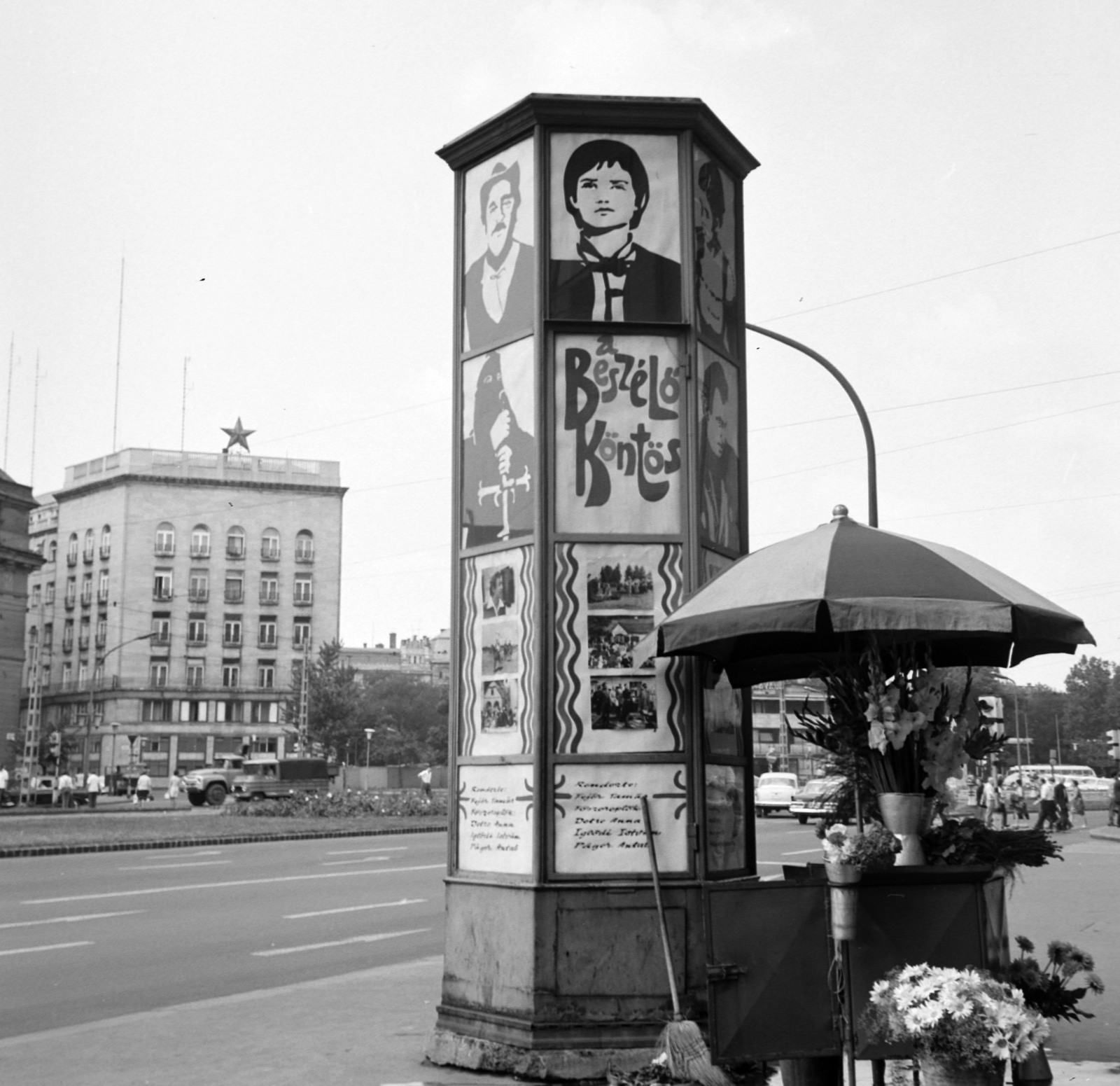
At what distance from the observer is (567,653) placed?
294 inches

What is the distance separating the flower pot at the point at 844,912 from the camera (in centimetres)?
572

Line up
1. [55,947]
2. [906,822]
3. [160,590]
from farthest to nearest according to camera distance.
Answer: [160,590]
[55,947]
[906,822]

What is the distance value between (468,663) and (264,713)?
9977 centimetres

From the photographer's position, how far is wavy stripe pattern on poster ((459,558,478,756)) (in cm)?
788

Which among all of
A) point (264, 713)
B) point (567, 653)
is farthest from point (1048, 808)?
point (264, 713)

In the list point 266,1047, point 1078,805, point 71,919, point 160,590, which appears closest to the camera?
point 266,1047

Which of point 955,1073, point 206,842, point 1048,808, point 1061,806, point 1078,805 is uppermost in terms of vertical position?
point 955,1073

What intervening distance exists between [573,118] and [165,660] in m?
100

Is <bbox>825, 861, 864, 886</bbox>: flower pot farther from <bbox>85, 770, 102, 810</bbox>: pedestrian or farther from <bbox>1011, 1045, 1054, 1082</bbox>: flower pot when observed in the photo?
<bbox>85, 770, 102, 810</bbox>: pedestrian

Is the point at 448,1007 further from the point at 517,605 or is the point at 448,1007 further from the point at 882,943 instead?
the point at 882,943

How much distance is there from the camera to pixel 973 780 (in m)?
7.63

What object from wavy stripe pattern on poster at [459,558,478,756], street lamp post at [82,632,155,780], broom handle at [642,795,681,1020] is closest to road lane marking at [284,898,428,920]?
wavy stripe pattern on poster at [459,558,478,756]

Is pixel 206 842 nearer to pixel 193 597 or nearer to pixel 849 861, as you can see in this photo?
pixel 849 861

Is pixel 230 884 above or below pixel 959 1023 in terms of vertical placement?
below
